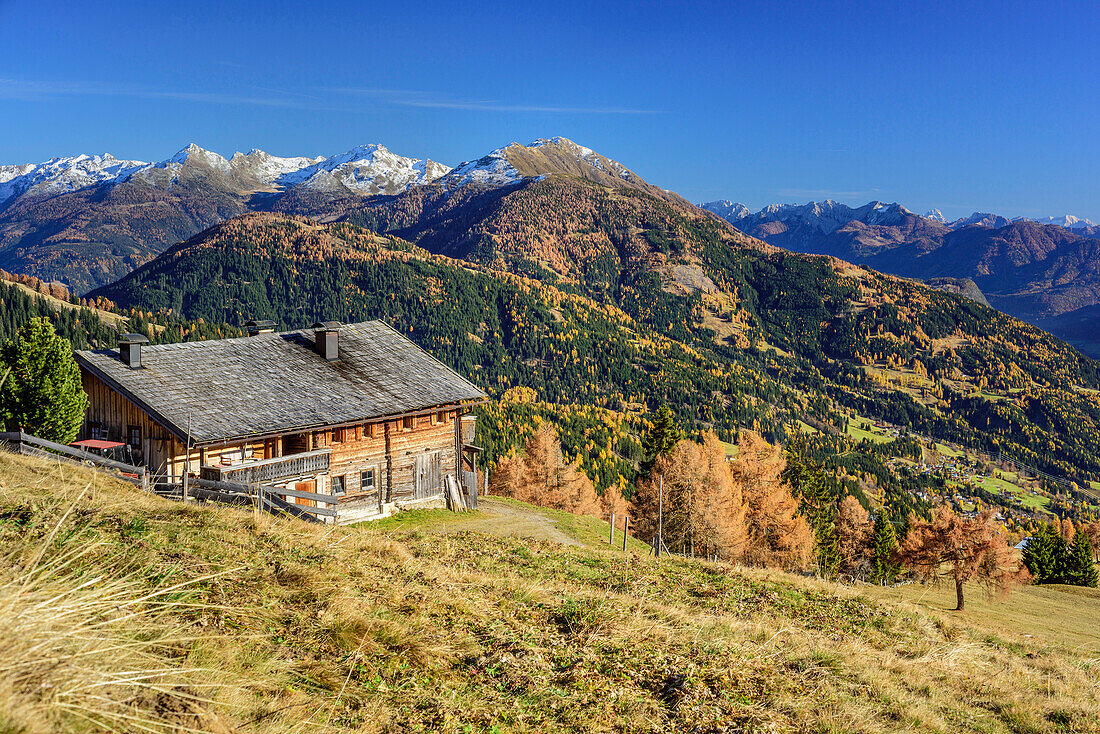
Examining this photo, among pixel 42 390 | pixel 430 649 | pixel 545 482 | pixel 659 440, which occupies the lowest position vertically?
pixel 545 482

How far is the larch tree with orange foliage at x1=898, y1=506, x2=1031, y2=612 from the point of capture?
170 ft

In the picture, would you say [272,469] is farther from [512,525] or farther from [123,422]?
[512,525]

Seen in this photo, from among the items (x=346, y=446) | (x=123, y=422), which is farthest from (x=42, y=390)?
(x=346, y=446)

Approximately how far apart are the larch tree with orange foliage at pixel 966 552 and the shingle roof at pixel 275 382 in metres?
44.6

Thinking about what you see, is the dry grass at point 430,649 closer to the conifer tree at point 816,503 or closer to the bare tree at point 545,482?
the bare tree at point 545,482

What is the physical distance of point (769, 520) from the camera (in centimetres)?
6606

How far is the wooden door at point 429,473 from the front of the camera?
33125 millimetres

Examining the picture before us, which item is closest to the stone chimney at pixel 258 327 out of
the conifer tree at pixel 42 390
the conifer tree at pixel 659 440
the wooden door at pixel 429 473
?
the conifer tree at pixel 42 390

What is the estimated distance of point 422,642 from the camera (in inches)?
320

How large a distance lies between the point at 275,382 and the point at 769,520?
174 feet

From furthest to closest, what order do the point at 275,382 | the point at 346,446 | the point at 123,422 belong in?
1. the point at 346,446
2. the point at 275,382
3. the point at 123,422

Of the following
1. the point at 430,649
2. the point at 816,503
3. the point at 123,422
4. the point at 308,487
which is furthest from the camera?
the point at 816,503

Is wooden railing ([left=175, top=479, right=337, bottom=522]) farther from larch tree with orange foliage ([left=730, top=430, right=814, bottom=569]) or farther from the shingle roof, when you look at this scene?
larch tree with orange foliage ([left=730, top=430, right=814, bottom=569])

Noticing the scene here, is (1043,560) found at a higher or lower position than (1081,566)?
higher
